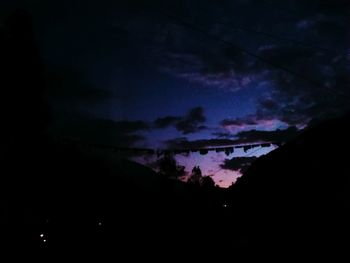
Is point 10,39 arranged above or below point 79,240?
above

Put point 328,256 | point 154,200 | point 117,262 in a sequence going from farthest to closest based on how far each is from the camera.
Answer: point 154,200
point 117,262
point 328,256

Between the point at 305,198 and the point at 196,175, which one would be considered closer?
the point at 305,198

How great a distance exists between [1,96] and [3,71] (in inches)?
43.9

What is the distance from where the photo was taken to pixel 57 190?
1909cm

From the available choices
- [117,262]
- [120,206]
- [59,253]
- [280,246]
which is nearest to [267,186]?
[280,246]

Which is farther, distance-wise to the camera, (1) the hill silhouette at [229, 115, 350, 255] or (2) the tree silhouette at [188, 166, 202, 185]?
(2) the tree silhouette at [188, 166, 202, 185]

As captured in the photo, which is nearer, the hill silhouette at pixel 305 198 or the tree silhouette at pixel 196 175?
the hill silhouette at pixel 305 198

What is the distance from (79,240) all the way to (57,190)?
11.2 feet

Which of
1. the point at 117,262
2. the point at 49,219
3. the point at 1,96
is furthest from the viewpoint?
the point at 117,262

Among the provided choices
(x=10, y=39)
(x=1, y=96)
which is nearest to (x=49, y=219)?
(x=1, y=96)

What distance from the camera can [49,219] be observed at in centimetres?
1852

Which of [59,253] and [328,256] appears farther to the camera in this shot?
[59,253]

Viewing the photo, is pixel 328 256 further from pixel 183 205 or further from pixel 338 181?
pixel 183 205

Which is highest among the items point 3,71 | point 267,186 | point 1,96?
point 3,71
